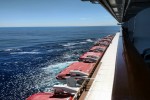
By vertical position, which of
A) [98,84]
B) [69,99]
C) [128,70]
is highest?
[128,70]

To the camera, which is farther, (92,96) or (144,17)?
(144,17)

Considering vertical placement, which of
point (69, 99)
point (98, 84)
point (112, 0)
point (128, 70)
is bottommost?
point (69, 99)

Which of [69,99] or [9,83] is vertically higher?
[69,99]

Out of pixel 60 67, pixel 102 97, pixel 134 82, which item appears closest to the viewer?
pixel 134 82

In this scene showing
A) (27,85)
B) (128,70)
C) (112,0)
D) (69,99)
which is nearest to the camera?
(128,70)

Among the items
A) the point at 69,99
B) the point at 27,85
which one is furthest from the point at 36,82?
the point at 69,99

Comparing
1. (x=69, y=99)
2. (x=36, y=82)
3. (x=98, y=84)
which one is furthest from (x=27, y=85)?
(x=98, y=84)

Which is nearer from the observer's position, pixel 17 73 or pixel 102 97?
pixel 102 97

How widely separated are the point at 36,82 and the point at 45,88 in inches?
172

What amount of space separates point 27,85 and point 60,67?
532 inches

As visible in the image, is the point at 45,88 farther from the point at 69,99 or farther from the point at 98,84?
the point at 98,84

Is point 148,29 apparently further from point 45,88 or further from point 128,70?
point 45,88

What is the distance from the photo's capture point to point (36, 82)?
3931 centimetres

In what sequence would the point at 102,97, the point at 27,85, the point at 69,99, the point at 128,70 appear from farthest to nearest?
the point at 27,85 → the point at 69,99 → the point at 128,70 → the point at 102,97
